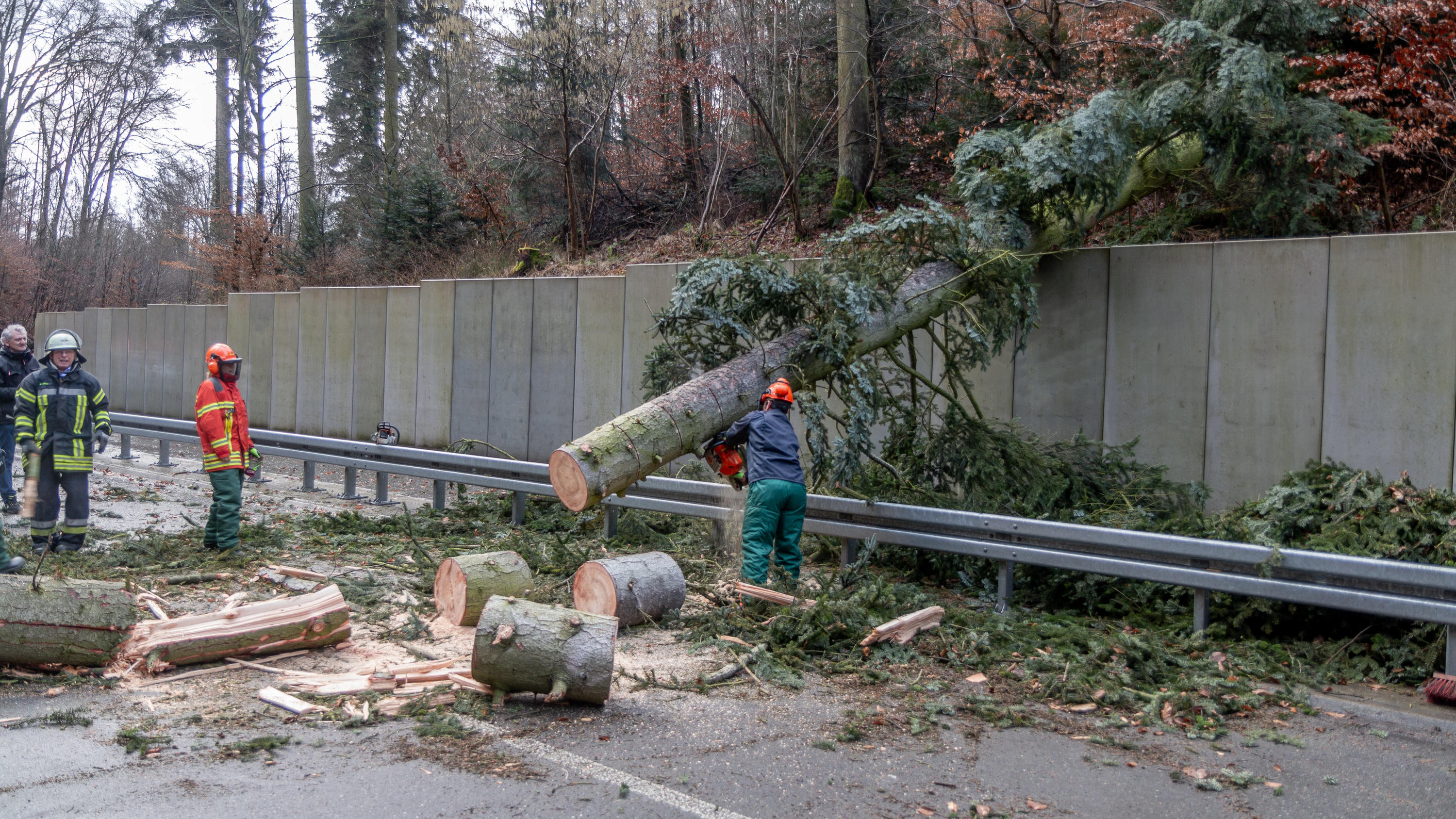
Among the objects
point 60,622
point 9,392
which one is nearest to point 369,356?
point 9,392

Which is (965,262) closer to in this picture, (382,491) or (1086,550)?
(1086,550)

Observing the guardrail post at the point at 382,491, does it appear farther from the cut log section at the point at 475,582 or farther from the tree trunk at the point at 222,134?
the tree trunk at the point at 222,134

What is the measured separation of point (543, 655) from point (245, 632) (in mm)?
1931

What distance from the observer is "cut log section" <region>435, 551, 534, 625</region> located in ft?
21.4

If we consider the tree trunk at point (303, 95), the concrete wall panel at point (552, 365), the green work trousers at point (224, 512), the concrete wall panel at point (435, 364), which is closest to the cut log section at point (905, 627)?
the green work trousers at point (224, 512)

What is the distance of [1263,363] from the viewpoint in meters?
9.23

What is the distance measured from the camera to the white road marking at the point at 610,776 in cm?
392

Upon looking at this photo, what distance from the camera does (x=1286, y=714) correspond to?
5.18 m

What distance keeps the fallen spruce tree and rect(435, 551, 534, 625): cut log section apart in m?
0.62

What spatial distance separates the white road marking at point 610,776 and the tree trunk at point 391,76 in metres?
24.0

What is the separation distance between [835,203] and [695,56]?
5419 millimetres

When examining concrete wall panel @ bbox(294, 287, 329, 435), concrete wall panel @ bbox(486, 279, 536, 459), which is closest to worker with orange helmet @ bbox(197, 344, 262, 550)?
concrete wall panel @ bbox(486, 279, 536, 459)

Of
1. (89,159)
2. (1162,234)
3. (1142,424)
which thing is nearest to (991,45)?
(1162,234)

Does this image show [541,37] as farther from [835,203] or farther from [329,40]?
[329,40]
